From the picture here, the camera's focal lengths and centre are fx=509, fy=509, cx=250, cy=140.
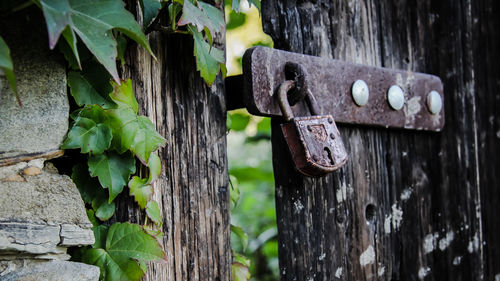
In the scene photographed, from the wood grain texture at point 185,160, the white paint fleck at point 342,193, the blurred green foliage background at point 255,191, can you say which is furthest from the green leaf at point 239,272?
the blurred green foliage background at point 255,191

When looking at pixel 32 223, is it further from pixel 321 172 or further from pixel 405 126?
pixel 405 126

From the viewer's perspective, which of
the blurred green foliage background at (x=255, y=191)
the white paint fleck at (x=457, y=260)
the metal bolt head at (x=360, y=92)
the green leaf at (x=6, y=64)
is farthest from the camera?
the blurred green foliage background at (x=255, y=191)

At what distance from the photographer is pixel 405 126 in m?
1.29

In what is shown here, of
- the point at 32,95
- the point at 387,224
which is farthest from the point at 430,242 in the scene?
the point at 32,95

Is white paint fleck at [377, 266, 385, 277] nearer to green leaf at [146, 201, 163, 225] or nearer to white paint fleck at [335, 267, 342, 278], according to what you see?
white paint fleck at [335, 267, 342, 278]

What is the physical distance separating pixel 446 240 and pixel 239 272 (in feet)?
2.10

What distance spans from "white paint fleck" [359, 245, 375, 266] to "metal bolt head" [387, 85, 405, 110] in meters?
0.35

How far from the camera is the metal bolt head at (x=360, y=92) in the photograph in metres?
1.19

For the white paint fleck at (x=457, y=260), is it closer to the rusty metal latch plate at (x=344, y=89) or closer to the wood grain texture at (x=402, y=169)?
the wood grain texture at (x=402, y=169)

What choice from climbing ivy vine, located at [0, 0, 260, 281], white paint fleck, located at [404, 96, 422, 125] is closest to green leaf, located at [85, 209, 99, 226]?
climbing ivy vine, located at [0, 0, 260, 281]

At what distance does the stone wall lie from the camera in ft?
2.43

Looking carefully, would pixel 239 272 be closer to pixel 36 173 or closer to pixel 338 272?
pixel 338 272

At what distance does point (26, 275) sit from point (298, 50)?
726 mm

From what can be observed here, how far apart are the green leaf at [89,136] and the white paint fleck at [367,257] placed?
0.68 meters
